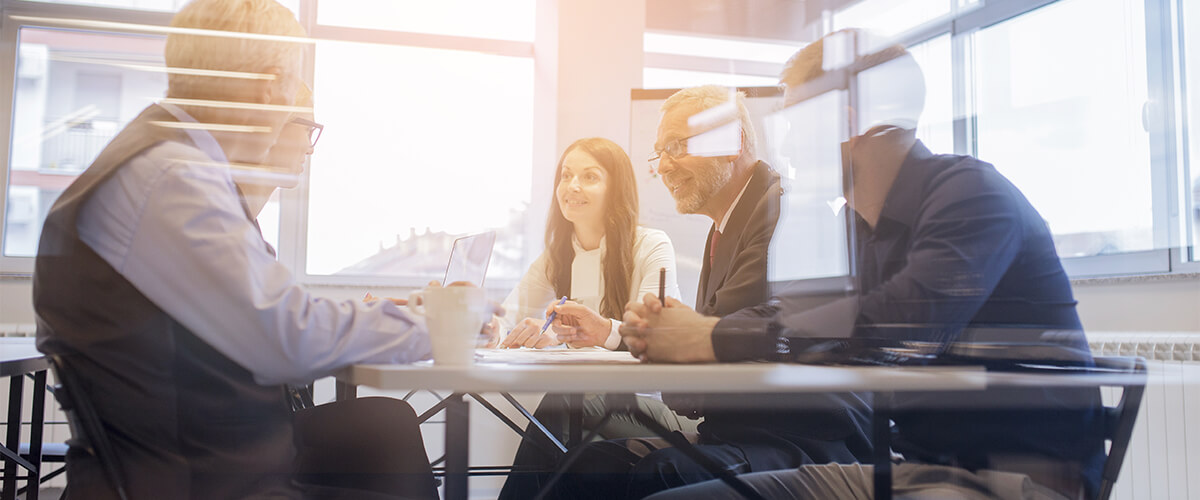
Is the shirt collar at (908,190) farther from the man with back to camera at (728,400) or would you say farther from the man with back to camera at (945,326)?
the man with back to camera at (728,400)

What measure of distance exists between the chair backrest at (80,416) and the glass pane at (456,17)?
8.11 ft

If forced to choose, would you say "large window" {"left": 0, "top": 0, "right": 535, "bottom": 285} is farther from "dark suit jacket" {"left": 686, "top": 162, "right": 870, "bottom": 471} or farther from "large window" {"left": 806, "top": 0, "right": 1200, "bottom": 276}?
"large window" {"left": 806, "top": 0, "right": 1200, "bottom": 276}

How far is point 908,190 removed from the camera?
1327 mm

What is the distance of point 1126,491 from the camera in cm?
196

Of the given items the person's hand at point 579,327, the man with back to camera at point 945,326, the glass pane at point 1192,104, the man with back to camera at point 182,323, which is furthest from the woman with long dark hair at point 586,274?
the glass pane at point 1192,104

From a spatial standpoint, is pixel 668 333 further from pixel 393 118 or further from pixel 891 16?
pixel 393 118

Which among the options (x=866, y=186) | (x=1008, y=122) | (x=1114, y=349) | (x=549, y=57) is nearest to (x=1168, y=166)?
(x=1008, y=122)

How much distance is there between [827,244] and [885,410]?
1.28m

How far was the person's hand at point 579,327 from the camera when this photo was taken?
1.70 m

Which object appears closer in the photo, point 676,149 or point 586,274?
point 676,149

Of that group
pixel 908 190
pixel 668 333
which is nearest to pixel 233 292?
pixel 668 333

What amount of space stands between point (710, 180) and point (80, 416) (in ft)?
4.70

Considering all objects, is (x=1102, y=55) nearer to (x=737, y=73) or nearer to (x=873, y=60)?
(x=873, y=60)

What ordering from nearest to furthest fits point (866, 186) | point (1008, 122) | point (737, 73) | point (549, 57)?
1. point (866, 186)
2. point (1008, 122)
3. point (737, 73)
4. point (549, 57)
